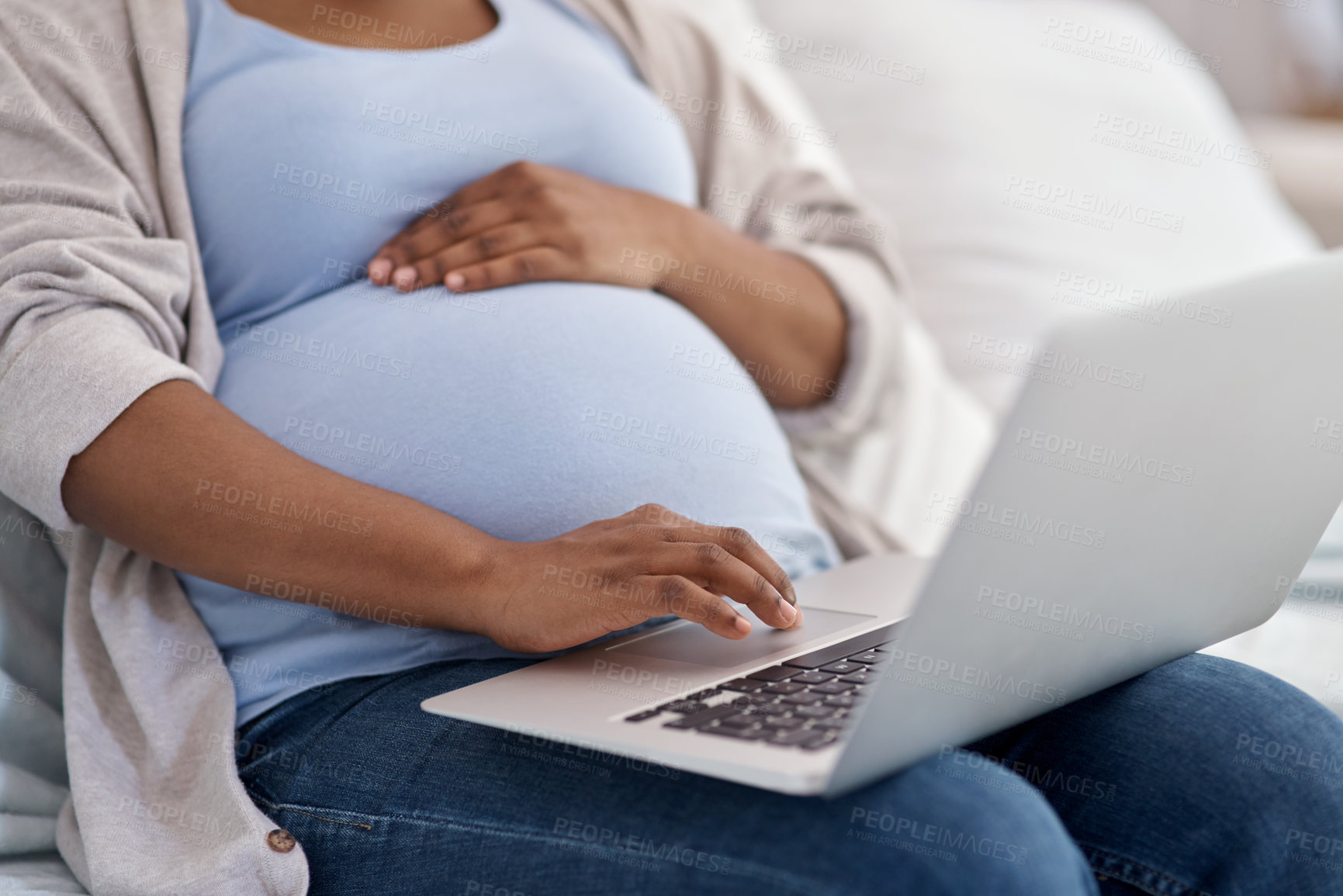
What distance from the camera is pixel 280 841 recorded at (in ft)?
2.01

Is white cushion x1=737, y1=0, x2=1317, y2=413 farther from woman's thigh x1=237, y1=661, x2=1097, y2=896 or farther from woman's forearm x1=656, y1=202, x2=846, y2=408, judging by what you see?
woman's thigh x1=237, y1=661, x2=1097, y2=896

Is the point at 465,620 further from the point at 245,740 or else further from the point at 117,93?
the point at 117,93

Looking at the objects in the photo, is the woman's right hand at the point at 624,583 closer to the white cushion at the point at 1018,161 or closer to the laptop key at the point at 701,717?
the laptop key at the point at 701,717

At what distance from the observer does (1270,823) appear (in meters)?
0.59

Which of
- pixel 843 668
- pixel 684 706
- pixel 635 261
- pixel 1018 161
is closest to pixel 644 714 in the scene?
pixel 684 706

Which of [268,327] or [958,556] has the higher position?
[958,556]

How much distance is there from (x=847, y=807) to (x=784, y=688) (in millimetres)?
81

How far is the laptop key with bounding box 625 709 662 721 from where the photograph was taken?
1.63 ft

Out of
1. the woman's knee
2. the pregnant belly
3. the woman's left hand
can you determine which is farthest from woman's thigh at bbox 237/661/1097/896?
the woman's left hand

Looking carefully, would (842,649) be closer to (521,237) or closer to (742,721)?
(742,721)

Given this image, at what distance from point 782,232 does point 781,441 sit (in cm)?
35

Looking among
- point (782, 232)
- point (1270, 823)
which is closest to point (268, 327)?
point (782, 232)

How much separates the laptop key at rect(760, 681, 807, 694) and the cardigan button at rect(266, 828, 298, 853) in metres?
0.29

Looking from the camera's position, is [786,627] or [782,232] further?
[782,232]
